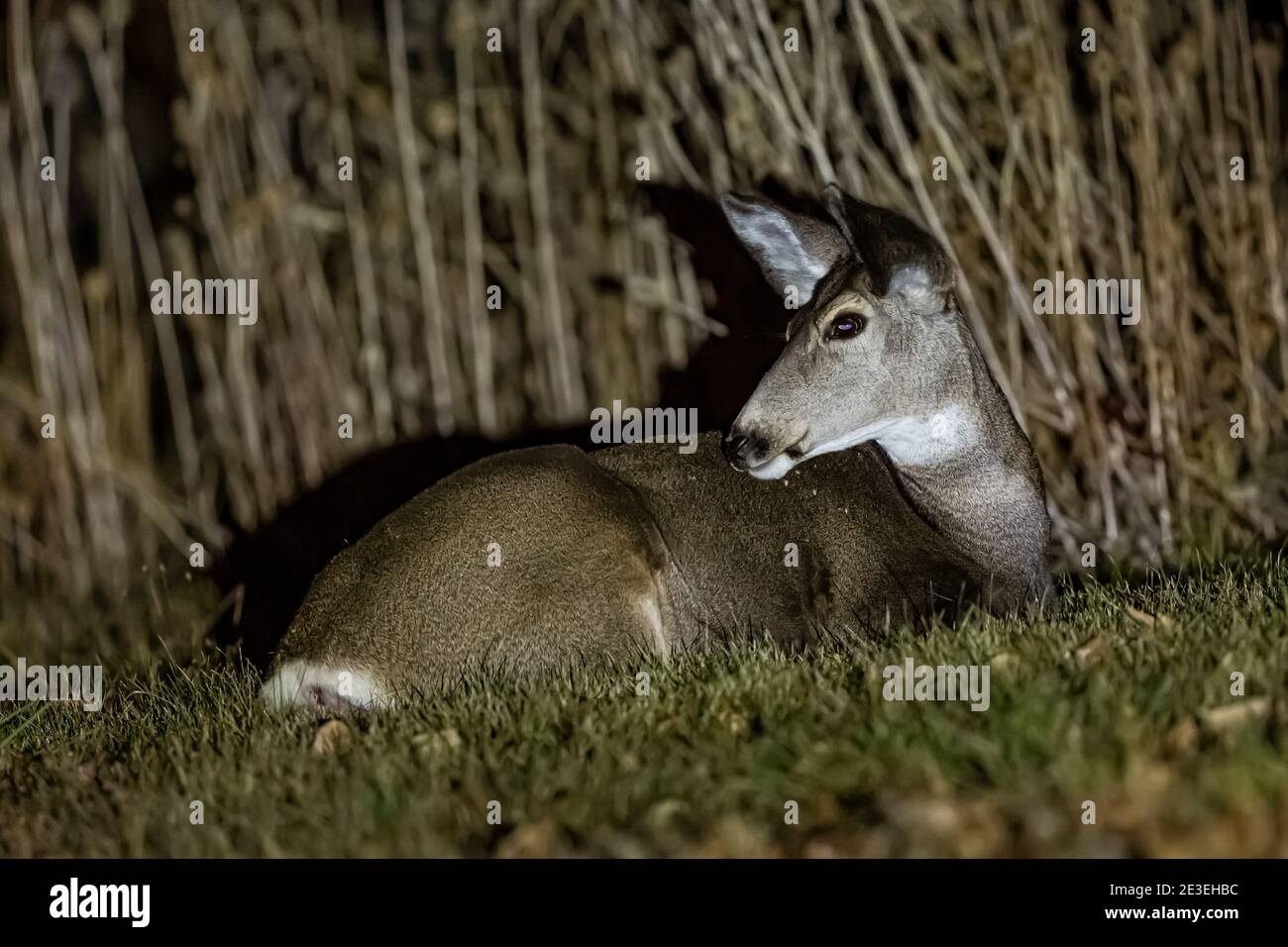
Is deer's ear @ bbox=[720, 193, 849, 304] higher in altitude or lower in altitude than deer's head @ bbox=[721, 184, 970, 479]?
higher

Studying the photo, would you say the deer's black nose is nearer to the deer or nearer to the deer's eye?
the deer

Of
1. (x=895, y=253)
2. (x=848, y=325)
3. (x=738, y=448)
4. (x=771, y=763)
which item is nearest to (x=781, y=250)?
(x=848, y=325)

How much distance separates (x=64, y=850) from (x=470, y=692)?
1.07m

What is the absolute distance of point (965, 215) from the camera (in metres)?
5.93

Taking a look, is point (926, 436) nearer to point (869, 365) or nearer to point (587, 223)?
point (869, 365)

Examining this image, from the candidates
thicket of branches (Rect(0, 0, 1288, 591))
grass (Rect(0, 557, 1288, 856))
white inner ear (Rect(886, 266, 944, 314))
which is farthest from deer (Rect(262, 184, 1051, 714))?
thicket of branches (Rect(0, 0, 1288, 591))

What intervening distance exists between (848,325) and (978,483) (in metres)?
0.64

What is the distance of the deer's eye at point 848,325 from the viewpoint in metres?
4.48

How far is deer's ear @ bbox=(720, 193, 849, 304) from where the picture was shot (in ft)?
16.0

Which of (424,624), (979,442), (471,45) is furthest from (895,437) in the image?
(471,45)

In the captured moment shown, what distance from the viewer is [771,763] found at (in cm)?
318

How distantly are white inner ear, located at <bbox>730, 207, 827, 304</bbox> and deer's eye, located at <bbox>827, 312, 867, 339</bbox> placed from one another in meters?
0.44
